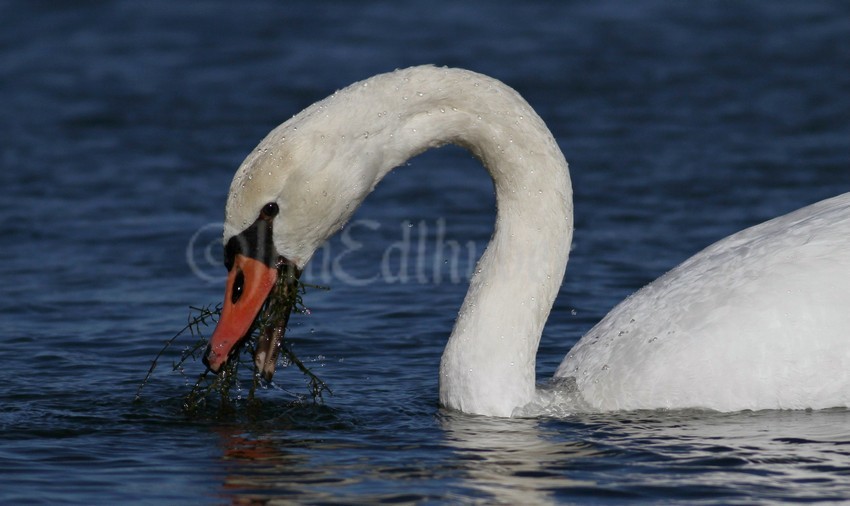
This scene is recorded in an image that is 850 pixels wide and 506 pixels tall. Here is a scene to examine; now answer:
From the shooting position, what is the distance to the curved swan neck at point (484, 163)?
7926 mm

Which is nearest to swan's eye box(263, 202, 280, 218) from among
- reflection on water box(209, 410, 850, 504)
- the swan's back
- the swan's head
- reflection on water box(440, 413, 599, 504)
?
the swan's head

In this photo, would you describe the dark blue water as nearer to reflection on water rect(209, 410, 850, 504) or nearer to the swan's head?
reflection on water rect(209, 410, 850, 504)

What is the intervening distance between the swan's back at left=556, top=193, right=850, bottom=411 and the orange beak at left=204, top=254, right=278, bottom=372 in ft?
6.04

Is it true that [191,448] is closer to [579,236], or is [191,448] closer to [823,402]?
[823,402]

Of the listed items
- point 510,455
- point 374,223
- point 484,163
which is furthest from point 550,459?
point 374,223

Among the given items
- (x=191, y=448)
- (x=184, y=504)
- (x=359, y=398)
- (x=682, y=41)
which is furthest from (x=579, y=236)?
(x=682, y=41)

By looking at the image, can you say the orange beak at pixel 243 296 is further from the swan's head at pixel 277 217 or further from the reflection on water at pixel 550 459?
the reflection on water at pixel 550 459

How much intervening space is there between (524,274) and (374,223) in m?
5.47

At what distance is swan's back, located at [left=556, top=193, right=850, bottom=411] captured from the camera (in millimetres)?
8250

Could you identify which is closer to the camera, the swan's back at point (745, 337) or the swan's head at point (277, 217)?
the swan's head at point (277, 217)

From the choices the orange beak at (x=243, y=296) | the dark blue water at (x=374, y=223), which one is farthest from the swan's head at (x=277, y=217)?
the dark blue water at (x=374, y=223)

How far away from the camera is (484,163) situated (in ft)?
29.0

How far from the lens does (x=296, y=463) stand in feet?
25.4

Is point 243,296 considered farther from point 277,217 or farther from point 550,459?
point 550,459
